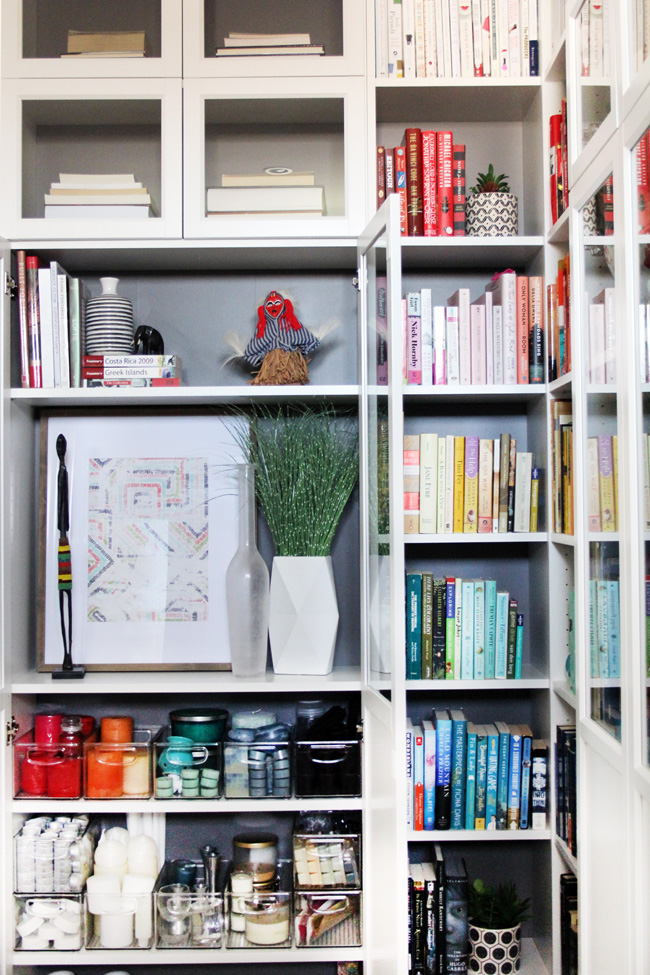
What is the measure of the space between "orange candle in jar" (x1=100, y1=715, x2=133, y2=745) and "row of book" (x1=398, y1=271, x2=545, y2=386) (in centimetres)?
110

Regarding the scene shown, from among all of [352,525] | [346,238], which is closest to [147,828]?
[352,525]

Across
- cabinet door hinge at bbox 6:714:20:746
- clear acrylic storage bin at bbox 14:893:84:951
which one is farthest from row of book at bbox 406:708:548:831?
cabinet door hinge at bbox 6:714:20:746

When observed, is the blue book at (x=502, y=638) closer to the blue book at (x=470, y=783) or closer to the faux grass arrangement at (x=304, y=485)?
the blue book at (x=470, y=783)

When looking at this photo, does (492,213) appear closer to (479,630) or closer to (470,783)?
(479,630)

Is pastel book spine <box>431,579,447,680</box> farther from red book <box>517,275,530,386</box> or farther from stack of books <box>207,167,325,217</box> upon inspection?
stack of books <box>207,167,325,217</box>

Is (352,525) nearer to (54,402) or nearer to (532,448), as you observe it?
(532,448)

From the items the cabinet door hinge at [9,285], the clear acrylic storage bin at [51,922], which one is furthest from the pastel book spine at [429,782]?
the cabinet door hinge at [9,285]

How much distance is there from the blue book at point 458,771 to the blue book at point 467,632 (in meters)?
0.13

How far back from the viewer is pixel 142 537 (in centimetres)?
230

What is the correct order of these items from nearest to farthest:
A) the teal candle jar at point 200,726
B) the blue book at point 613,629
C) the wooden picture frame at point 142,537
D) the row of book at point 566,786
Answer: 1. the blue book at point 613,629
2. the row of book at point 566,786
3. the teal candle jar at point 200,726
4. the wooden picture frame at point 142,537

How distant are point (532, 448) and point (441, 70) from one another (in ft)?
3.17

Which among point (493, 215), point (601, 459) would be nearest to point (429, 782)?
point (601, 459)

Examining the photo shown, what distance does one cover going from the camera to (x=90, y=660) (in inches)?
89.0

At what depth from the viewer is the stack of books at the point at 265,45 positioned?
206cm
